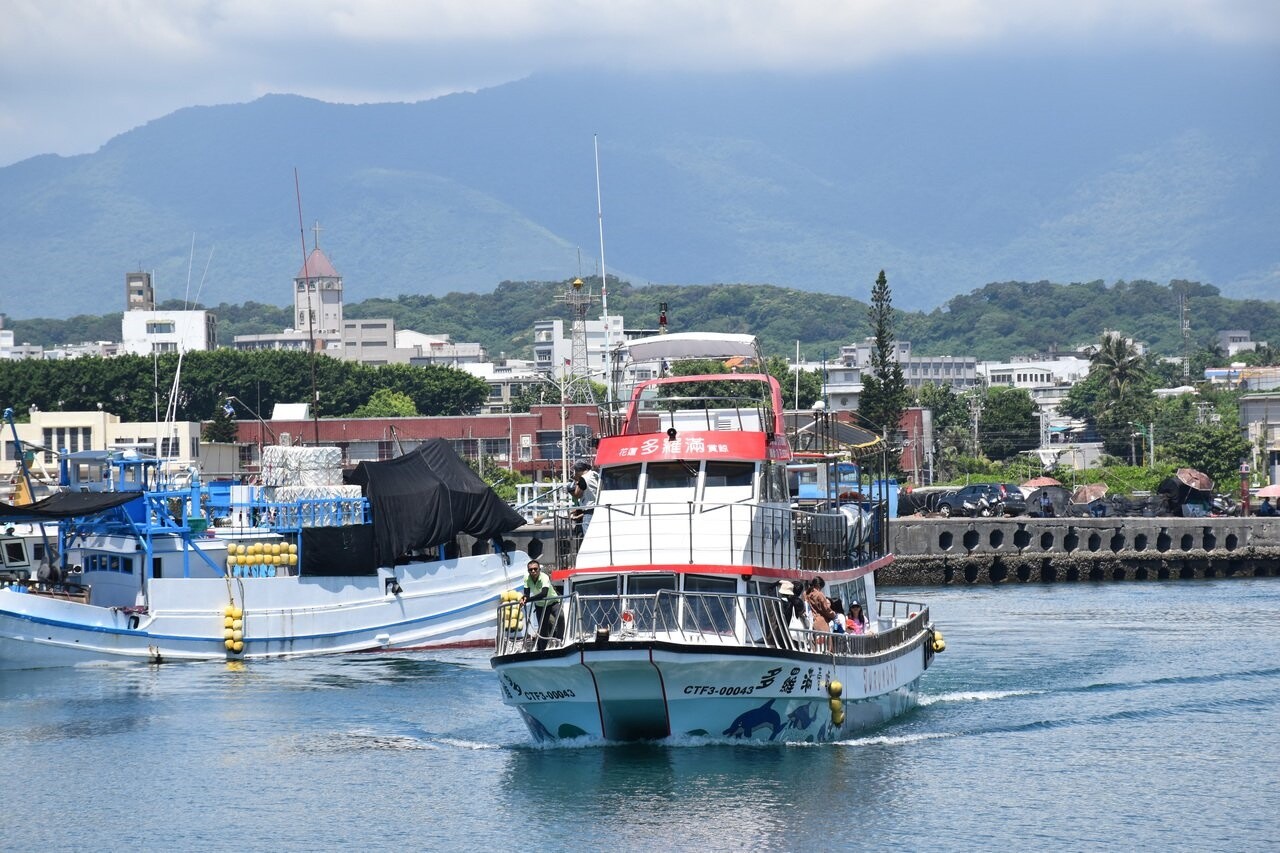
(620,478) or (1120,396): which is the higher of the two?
(620,478)

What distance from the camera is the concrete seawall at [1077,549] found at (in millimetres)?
87994

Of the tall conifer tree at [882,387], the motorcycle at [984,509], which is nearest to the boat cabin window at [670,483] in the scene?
the motorcycle at [984,509]

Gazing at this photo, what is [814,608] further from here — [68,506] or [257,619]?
[68,506]

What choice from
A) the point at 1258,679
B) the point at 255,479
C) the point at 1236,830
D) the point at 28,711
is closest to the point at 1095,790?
Result: the point at 1236,830

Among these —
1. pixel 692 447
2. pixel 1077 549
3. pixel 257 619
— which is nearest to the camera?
pixel 692 447

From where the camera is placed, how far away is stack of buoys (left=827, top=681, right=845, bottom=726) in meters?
37.0

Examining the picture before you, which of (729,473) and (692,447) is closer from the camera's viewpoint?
(692,447)

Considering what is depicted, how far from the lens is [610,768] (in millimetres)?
36031

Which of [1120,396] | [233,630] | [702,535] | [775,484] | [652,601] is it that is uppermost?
[775,484]

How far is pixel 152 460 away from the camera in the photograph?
56.0 meters

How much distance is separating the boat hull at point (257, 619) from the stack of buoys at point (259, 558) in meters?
0.55

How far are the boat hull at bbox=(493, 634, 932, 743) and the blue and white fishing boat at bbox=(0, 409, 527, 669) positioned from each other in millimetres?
20063

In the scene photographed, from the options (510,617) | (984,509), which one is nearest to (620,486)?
(510,617)

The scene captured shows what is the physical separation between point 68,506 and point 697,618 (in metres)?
26.0
